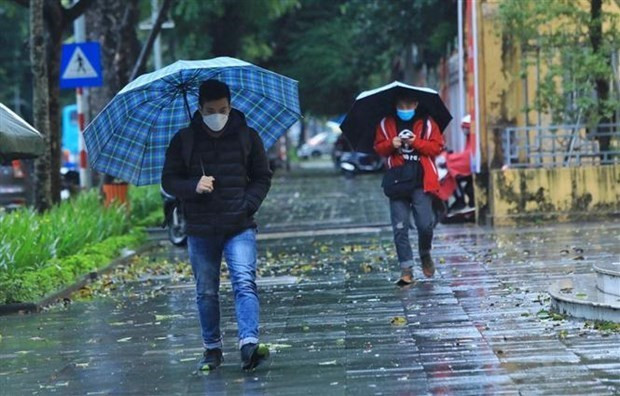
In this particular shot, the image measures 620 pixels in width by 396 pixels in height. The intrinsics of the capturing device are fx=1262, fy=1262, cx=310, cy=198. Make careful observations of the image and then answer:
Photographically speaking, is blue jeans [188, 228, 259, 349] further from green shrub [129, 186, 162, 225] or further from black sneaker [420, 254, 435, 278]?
green shrub [129, 186, 162, 225]

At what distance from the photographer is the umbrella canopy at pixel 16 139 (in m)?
10.1

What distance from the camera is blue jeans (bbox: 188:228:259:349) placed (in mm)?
7891

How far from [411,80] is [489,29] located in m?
27.1

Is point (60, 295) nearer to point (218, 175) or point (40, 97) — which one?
point (40, 97)

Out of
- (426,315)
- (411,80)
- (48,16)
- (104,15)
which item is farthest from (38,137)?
(411,80)

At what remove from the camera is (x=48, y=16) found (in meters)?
17.8

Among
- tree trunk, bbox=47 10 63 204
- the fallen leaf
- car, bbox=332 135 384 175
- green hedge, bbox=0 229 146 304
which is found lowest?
the fallen leaf

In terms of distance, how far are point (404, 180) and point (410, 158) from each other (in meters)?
0.21

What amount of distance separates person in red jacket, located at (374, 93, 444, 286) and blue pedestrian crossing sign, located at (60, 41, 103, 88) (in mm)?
7975

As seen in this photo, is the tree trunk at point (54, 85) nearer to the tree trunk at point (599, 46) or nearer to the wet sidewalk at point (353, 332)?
the wet sidewalk at point (353, 332)

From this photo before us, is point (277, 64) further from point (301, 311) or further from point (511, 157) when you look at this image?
point (301, 311)

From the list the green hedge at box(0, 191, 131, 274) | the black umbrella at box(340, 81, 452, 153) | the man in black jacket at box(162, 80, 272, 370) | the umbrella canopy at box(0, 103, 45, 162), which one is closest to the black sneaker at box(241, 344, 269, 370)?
the man in black jacket at box(162, 80, 272, 370)

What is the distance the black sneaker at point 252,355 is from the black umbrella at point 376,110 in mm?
4127

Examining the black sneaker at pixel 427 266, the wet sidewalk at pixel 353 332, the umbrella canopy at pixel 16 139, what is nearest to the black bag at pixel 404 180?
the black sneaker at pixel 427 266
